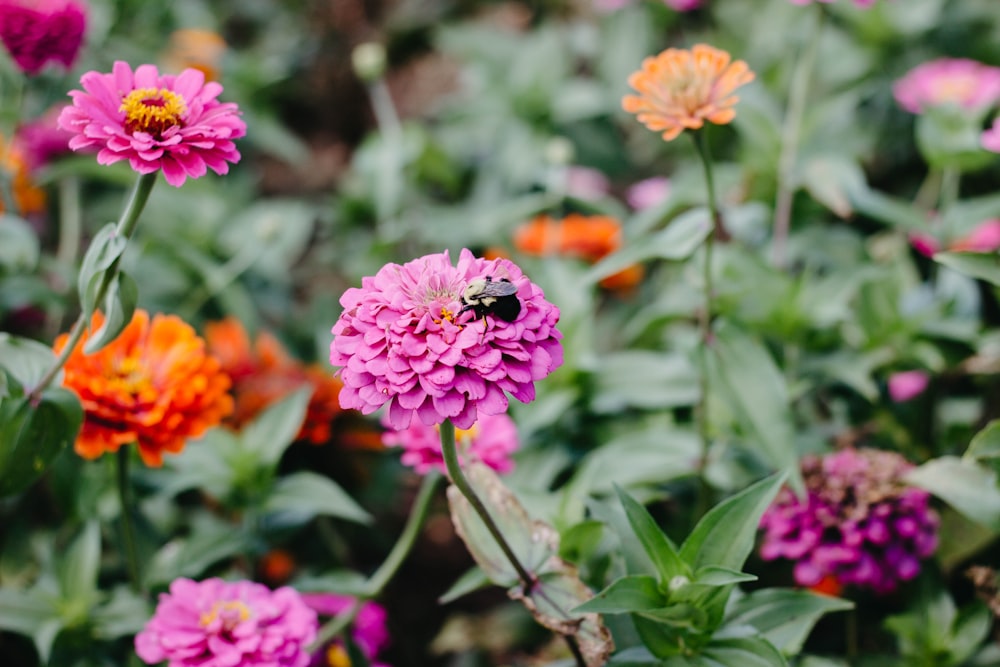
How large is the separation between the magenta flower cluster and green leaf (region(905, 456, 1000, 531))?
3 centimetres

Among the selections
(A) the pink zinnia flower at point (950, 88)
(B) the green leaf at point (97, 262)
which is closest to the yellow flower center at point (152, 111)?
(B) the green leaf at point (97, 262)

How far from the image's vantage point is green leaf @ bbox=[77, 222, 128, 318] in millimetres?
824

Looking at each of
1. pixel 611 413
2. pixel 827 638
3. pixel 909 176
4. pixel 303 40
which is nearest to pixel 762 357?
pixel 611 413

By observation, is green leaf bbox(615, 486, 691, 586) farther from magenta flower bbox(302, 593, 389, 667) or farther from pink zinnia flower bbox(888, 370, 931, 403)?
pink zinnia flower bbox(888, 370, 931, 403)

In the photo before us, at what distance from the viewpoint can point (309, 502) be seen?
1128 millimetres

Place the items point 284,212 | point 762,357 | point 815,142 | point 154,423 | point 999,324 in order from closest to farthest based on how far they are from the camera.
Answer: point 154,423, point 762,357, point 999,324, point 815,142, point 284,212

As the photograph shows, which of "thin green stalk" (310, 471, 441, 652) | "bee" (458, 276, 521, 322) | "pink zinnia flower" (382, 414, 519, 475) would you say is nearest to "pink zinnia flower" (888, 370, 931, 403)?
"pink zinnia flower" (382, 414, 519, 475)

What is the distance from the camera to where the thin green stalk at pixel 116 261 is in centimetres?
83

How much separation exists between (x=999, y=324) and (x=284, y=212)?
146 centimetres

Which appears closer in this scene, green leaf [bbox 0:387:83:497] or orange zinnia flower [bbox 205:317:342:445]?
green leaf [bbox 0:387:83:497]

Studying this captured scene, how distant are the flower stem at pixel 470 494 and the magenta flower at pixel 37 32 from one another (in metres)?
A: 0.88

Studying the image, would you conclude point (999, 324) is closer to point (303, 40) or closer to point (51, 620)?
point (51, 620)

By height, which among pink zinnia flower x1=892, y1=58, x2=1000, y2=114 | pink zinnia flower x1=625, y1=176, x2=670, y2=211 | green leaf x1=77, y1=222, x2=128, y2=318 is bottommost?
pink zinnia flower x1=625, y1=176, x2=670, y2=211

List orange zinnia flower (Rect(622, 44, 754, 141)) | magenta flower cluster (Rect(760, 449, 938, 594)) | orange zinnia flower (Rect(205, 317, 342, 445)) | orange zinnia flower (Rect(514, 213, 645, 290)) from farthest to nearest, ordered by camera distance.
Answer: orange zinnia flower (Rect(514, 213, 645, 290)), orange zinnia flower (Rect(205, 317, 342, 445)), magenta flower cluster (Rect(760, 449, 938, 594)), orange zinnia flower (Rect(622, 44, 754, 141))
